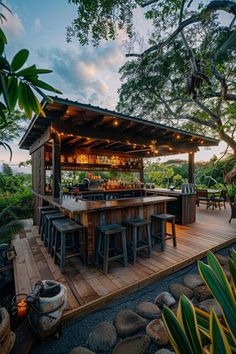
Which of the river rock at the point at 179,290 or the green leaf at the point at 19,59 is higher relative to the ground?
the green leaf at the point at 19,59

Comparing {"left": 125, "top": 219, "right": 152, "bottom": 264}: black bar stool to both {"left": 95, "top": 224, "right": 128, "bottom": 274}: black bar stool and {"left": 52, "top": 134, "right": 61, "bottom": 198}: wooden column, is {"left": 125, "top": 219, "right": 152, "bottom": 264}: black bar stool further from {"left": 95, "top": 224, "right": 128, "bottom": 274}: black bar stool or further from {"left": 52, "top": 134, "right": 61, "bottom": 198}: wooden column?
{"left": 52, "top": 134, "right": 61, "bottom": 198}: wooden column

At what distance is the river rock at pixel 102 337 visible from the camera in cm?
168

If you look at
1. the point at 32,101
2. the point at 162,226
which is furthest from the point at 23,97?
the point at 162,226

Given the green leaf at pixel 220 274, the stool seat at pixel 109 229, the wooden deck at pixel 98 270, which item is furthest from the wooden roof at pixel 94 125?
the green leaf at pixel 220 274

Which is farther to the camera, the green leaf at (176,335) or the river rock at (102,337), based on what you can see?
the river rock at (102,337)

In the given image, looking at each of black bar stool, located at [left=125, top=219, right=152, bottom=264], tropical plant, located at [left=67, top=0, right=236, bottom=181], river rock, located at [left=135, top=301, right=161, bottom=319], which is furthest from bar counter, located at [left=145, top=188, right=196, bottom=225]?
river rock, located at [left=135, top=301, right=161, bottom=319]

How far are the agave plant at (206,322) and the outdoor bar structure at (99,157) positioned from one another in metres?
2.07

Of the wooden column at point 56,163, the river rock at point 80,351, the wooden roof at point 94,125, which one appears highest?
the wooden roof at point 94,125

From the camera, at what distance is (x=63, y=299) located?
1.79 m

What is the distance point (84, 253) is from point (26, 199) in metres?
6.19

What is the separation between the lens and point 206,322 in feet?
2.95

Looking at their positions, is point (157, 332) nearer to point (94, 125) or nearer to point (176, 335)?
point (176, 335)

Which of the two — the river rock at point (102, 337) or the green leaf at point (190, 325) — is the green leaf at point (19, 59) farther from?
the river rock at point (102, 337)

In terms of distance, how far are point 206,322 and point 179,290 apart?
1.80 m
